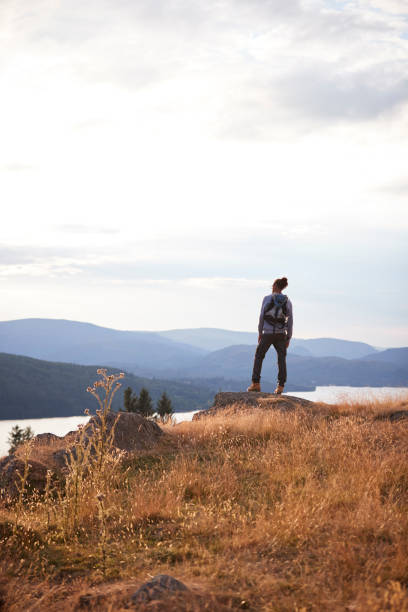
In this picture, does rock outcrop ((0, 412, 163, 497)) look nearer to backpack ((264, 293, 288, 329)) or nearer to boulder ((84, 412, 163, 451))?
boulder ((84, 412, 163, 451))

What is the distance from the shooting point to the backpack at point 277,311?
11.9m

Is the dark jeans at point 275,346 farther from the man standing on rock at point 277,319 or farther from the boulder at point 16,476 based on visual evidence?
the boulder at point 16,476

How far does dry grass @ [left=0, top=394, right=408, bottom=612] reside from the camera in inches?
122

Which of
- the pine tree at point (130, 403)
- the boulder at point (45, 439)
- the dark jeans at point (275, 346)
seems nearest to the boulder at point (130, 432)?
the boulder at point (45, 439)

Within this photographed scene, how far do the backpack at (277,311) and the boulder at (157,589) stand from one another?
9.19 meters

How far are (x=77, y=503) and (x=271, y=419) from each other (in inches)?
194

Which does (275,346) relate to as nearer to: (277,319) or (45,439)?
(277,319)

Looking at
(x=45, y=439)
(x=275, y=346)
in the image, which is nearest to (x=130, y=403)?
(x=45, y=439)

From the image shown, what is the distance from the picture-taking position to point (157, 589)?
2.98m

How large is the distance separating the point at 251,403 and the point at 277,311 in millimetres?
2475

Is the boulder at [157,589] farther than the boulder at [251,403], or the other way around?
the boulder at [251,403]

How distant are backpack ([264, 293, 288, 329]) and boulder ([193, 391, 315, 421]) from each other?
1.88 metres

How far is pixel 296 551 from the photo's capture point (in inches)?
148

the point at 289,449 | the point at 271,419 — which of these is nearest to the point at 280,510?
the point at 289,449
